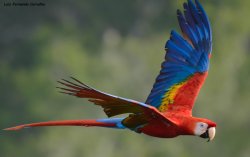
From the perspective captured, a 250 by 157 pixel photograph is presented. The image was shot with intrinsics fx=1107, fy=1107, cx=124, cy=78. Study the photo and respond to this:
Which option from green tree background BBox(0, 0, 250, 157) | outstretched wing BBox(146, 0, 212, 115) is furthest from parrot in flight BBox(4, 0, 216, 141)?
green tree background BBox(0, 0, 250, 157)

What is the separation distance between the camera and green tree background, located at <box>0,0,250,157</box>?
1830cm

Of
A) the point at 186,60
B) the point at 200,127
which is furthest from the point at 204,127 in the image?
the point at 186,60

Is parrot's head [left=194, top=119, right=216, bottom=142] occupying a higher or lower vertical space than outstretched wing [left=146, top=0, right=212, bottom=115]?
lower

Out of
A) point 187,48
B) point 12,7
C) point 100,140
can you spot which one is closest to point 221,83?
point 100,140

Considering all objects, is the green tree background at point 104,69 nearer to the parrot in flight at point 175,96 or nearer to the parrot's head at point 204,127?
the parrot in flight at point 175,96

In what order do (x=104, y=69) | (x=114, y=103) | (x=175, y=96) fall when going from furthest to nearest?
(x=104, y=69) → (x=175, y=96) → (x=114, y=103)

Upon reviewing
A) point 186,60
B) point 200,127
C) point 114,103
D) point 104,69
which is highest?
point 186,60

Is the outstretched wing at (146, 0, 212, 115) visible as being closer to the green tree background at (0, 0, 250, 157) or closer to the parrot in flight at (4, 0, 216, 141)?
the parrot in flight at (4, 0, 216, 141)

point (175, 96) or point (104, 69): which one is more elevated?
point (175, 96)

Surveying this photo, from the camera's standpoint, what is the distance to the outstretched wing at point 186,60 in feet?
27.1

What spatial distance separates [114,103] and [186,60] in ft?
3.84

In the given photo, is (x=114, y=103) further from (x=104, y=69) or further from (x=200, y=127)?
(x=104, y=69)

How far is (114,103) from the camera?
24.6 feet

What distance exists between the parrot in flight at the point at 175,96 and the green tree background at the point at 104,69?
28.0 feet
